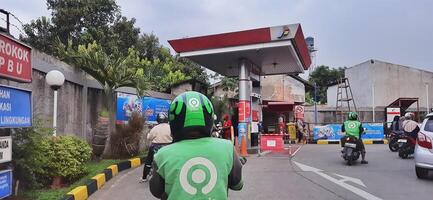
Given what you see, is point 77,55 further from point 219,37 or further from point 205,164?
point 205,164

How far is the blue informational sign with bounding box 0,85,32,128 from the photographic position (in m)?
6.04

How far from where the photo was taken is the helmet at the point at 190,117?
3162mm

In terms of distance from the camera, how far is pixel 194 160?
304 cm

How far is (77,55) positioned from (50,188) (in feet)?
17.8

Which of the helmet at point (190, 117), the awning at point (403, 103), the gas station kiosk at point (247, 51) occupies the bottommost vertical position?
the helmet at point (190, 117)

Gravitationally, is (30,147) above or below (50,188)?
above

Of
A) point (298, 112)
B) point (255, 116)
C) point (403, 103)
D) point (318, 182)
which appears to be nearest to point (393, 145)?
point (255, 116)

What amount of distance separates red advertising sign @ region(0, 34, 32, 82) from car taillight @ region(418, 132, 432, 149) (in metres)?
7.84

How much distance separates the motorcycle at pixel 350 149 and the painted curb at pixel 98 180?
6.03 meters

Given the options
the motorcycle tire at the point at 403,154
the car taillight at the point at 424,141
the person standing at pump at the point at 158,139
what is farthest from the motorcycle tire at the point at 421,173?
the person standing at pump at the point at 158,139

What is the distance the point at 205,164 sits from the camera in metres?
3.03

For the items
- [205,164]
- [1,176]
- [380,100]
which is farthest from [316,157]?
[380,100]

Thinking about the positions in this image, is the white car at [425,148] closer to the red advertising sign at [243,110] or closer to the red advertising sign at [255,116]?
the red advertising sign at [243,110]

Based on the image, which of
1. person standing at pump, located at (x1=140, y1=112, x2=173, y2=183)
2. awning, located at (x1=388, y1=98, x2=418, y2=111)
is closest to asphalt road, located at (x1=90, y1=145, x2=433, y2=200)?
person standing at pump, located at (x1=140, y1=112, x2=173, y2=183)
